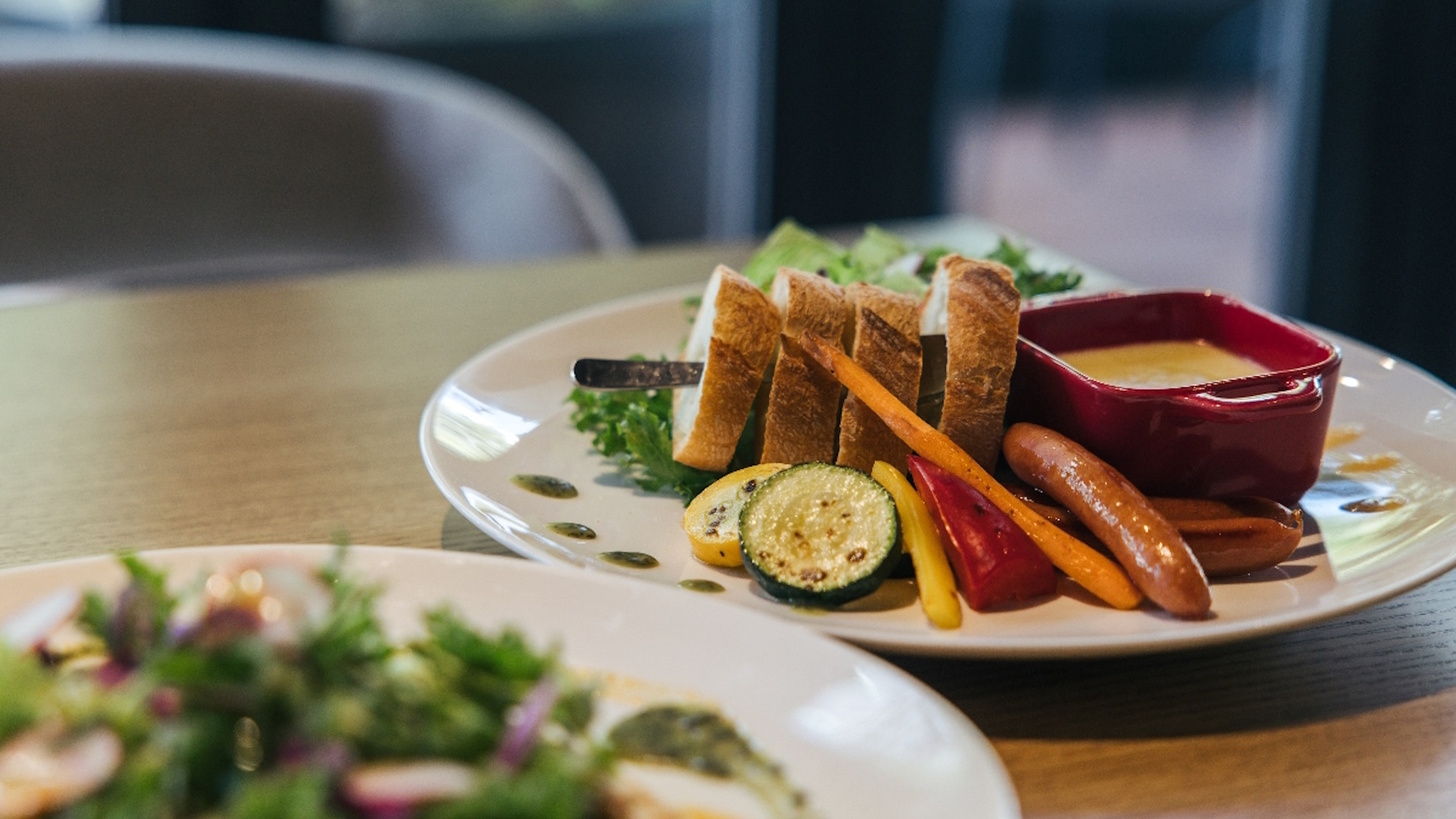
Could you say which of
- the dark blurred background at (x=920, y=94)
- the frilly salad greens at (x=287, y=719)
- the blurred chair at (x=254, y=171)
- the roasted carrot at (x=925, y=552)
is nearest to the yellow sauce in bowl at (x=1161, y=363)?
the roasted carrot at (x=925, y=552)

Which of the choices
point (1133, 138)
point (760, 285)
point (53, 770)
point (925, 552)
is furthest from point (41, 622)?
point (1133, 138)

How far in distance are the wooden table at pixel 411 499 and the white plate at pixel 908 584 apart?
5cm

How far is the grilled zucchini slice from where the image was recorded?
3.63 ft

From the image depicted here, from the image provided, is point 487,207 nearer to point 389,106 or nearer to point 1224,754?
point 389,106

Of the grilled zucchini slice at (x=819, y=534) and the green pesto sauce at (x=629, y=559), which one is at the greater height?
the grilled zucchini slice at (x=819, y=534)

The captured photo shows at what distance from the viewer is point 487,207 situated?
3354 millimetres

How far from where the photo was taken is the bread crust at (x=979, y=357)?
52.2 inches

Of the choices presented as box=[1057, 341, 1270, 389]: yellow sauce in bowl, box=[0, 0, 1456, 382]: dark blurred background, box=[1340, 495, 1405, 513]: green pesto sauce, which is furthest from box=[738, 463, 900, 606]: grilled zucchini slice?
box=[0, 0, 1456, 382]: dark blurred background

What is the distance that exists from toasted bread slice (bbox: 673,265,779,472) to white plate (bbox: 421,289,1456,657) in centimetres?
7

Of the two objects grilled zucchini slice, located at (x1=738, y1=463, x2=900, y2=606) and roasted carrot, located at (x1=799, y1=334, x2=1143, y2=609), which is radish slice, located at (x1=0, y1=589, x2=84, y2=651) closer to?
grilled zucchini slice, located at (x1=738, y1=463, x2=900, y2=606)

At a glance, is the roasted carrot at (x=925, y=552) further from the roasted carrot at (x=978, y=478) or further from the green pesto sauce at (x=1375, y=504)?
the green pesto sauce at (x=1375, y=504)

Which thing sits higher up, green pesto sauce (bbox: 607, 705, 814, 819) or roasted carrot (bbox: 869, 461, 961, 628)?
roasted carrot (bbox: 869, 461, 961, 628)

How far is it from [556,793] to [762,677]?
0.25 metres

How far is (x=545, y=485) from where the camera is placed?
1415 mm
